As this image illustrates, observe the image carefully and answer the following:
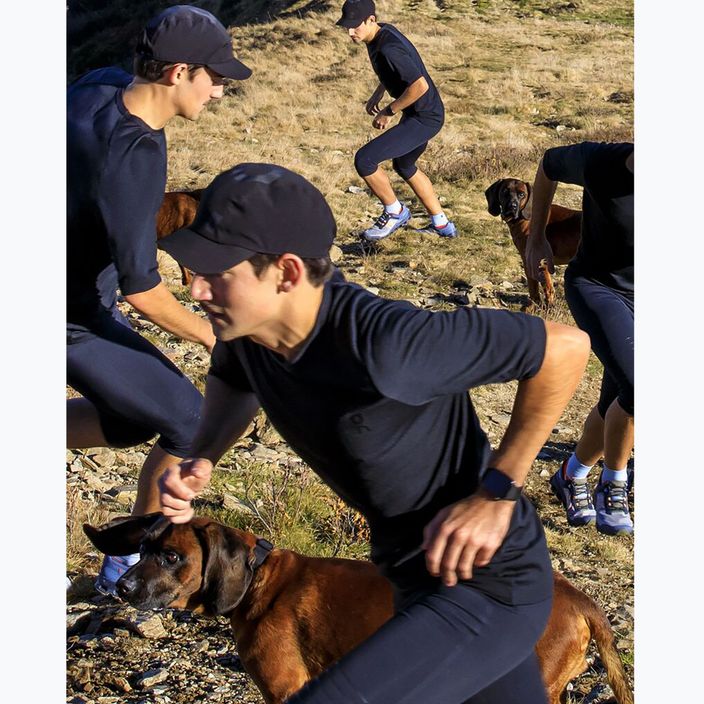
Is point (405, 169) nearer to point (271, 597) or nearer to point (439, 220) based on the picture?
point (439, 220)

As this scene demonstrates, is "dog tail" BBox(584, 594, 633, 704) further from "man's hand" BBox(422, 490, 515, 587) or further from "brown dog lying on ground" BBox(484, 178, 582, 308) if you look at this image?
"brown dog lying on ground" BBox(484, 178, 582, 308)

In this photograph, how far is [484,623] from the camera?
2438 millimetres

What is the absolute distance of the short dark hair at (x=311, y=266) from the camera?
237 centimetres

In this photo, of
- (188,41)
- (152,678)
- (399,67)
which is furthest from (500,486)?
Result: (399,67)

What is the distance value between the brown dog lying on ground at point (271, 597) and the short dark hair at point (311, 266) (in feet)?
4.66

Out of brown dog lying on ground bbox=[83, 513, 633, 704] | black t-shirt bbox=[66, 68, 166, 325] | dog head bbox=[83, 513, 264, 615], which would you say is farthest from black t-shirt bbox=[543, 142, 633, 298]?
dog head bbox=[83, 513, 264, 615]

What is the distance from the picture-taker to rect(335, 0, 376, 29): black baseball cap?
30.7ft

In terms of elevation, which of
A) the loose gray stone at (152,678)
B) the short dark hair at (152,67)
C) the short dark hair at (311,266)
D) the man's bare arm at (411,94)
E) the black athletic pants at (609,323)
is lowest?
A: the loose gray stone at (152,678)

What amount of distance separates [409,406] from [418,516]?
0.30m

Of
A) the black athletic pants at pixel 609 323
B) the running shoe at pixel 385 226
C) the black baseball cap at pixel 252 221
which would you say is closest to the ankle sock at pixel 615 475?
the black athletic pants at pixel 609 323

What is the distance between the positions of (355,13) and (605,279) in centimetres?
529

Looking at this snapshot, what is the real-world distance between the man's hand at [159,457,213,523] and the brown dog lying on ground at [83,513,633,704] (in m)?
0.87

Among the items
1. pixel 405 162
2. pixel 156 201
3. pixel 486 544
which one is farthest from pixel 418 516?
pixel 405 162

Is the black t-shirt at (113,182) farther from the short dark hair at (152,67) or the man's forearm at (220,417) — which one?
the man's forearm at (220,417)
